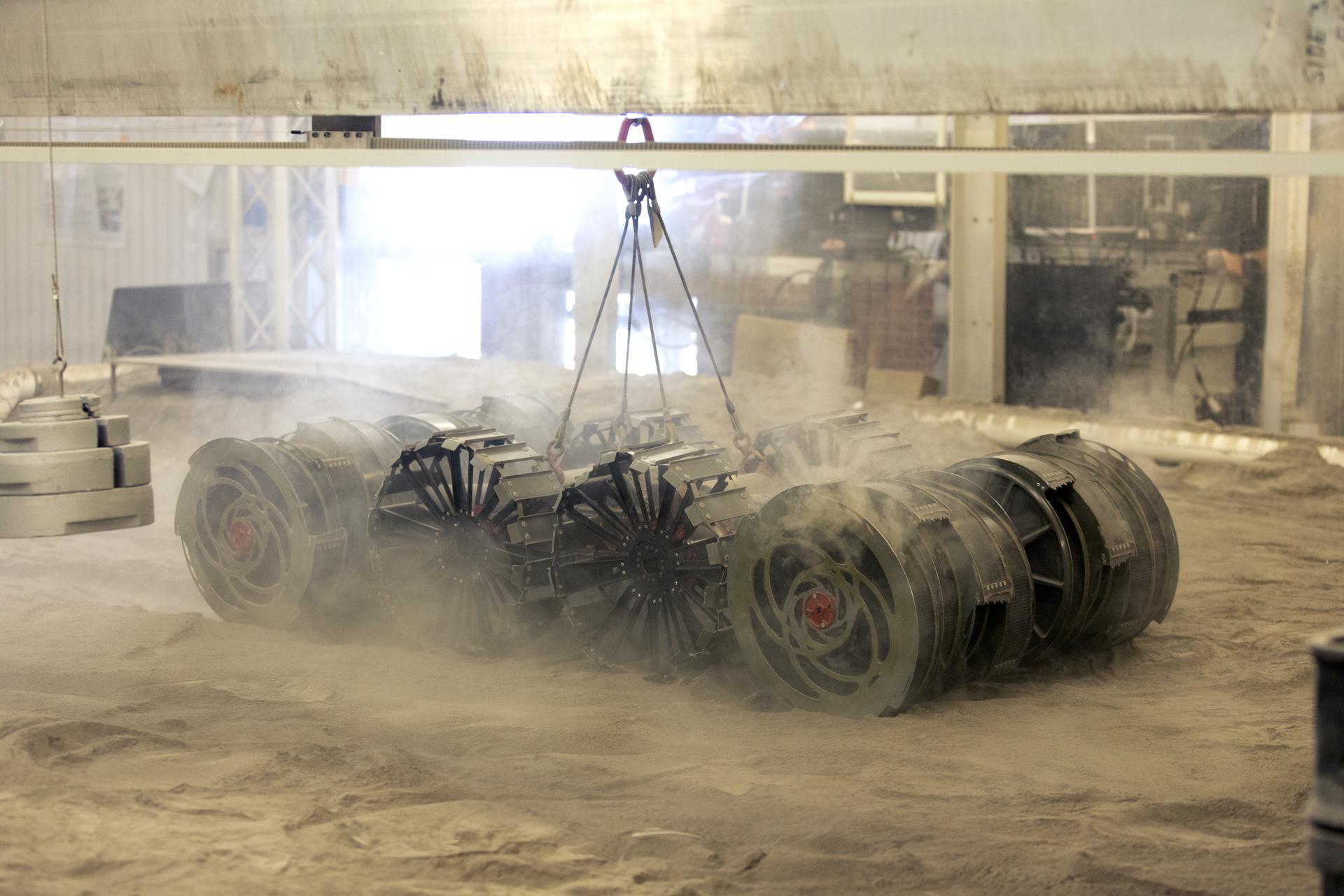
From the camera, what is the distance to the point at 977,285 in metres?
A: 11.6

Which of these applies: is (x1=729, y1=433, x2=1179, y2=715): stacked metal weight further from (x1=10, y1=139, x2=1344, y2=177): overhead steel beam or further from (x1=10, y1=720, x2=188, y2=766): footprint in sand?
(x1=10, y1=720, x2=188, y2=766): footprint in sand

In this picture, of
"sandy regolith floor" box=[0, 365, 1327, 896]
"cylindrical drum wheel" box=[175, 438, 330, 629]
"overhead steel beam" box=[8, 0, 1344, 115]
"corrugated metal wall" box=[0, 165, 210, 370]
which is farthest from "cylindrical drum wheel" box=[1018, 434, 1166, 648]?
"corrugated metal wall" box=[0, 165, 210, 370]

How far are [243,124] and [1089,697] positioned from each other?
14086 millimetres

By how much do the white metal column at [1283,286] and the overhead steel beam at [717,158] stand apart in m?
8.01

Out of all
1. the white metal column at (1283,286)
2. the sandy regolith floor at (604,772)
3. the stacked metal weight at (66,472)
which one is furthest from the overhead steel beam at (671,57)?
the white metal column at (1283,286)

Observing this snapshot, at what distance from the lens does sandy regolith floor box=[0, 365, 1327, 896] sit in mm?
3293

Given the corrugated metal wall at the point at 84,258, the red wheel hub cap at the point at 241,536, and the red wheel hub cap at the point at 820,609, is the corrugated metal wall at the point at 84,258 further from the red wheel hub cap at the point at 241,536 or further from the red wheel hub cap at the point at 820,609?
→ the red wheel hub cap at the point at 820,609

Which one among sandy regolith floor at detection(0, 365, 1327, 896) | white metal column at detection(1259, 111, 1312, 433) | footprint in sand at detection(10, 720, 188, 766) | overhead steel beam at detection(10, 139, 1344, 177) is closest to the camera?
overhead steel beam at detection(10, 139, 1344, 177)

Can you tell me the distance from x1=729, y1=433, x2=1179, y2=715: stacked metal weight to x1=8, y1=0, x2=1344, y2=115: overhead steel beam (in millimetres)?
1550

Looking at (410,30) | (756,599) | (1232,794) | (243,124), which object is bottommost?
(1232,794)

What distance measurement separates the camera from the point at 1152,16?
Result: 10.2ft

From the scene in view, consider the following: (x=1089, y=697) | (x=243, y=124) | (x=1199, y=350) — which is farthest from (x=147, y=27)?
(x=243, y=124)

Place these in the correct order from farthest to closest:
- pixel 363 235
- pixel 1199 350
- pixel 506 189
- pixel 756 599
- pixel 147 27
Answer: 1. pixel 363 235
2. pixel 506 189
3. pixel 1199 350
4. pixel 756 599
5. pixel 147 27

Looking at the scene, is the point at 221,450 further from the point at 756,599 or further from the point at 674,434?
the point at 756,599
